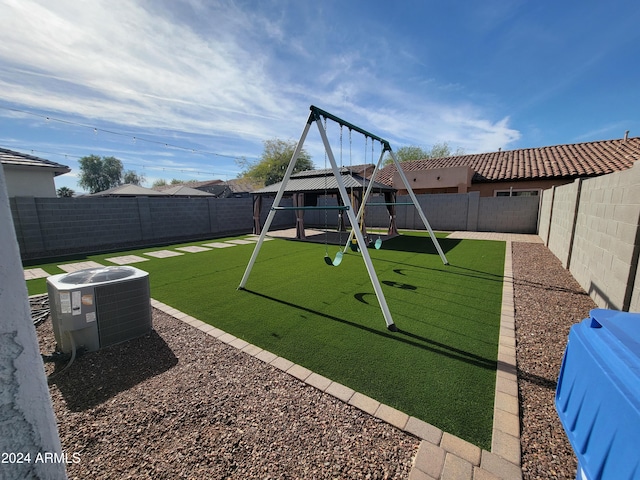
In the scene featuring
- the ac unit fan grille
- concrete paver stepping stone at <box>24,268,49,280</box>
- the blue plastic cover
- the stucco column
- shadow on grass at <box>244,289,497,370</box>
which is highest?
the stucco column

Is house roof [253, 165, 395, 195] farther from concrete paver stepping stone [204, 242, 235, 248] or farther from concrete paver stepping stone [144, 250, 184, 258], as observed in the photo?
concrete paver stepping stone [144, 250, 184, 258]

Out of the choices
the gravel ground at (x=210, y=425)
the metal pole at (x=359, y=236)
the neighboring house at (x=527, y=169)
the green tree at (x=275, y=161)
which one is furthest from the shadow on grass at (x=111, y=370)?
the green tree at (x=275, y=161)

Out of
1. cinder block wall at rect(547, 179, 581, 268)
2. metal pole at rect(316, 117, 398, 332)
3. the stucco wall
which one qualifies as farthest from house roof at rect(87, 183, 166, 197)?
cinder block wall at rect(547, 179, 581, 268)

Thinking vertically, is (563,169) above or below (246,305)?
above

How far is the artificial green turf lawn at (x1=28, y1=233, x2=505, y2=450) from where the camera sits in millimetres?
2297

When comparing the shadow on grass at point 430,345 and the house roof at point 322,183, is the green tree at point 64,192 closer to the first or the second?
the house roof at point 322,183

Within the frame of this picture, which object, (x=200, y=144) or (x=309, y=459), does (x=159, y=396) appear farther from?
(x=200, y=144)

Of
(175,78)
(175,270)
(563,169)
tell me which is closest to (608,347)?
(175,270)

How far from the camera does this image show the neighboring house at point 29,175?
9.28m

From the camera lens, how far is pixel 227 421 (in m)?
2.02

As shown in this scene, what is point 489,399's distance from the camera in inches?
86.7

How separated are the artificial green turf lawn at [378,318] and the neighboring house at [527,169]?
341 inches

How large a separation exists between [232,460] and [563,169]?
16.9 meters

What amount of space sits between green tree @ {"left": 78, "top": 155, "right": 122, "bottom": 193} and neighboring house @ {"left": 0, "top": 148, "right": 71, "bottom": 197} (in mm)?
41781
